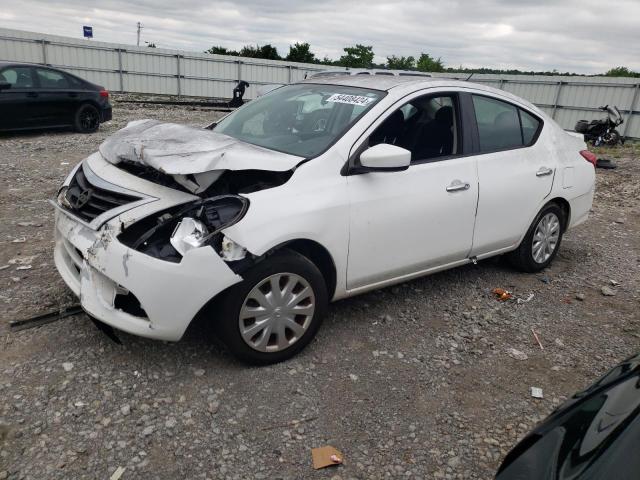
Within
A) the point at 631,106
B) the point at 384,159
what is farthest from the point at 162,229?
the point at 631,106

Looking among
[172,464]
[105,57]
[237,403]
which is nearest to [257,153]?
[237,403]

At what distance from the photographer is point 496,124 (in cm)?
445

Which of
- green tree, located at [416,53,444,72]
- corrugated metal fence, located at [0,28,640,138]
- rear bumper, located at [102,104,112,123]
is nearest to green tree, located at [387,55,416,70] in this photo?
green tree, located at [416,53,444,72]

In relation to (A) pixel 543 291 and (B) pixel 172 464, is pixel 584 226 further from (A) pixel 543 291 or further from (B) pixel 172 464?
(B) pixel 172 464

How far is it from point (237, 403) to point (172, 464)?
1.73 feet

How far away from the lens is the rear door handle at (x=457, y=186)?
12.8 ft

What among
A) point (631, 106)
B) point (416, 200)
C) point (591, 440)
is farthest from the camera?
point (631, 106)

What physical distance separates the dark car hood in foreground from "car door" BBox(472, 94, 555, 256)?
2.34 meters

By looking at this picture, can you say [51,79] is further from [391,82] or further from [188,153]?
[188,153]

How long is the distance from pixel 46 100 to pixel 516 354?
35.9 ft

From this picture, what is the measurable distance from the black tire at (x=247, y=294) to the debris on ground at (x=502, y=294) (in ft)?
6.38

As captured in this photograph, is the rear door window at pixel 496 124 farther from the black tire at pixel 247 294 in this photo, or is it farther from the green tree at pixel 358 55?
the green tree at pixel 358 55

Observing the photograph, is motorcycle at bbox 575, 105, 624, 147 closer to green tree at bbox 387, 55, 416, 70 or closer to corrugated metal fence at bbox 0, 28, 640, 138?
corrugated metal fence at bbox 0, 28, 640, 138

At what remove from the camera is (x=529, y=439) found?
187 cm
